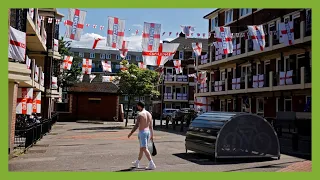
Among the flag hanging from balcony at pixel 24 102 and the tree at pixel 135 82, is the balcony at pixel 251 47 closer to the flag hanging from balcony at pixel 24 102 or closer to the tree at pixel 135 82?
the tree at pixel 135 82

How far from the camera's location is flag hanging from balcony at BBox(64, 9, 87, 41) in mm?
16828

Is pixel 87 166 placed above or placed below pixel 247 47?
below

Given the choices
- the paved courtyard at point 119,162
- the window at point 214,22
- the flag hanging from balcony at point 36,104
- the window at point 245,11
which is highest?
the window at point 214,22

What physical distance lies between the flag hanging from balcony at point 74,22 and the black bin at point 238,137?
24.5 ft

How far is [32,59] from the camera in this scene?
74.1ft

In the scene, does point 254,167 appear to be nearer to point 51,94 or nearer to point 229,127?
point 229,127

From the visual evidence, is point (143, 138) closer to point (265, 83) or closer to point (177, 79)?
point (265, 83)

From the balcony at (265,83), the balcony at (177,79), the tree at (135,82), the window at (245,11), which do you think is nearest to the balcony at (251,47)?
the balcony at (265,83)

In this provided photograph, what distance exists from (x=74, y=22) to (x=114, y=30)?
1.96 meters

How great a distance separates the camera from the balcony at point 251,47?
79.2 feet

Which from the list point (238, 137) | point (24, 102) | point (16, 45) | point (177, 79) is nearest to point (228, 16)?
point (24, 102)

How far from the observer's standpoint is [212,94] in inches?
1486

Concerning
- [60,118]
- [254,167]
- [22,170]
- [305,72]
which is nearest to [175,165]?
[254,167]

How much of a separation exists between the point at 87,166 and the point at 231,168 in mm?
3864
